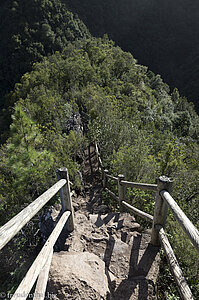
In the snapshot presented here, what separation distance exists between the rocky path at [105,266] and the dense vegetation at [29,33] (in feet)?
152

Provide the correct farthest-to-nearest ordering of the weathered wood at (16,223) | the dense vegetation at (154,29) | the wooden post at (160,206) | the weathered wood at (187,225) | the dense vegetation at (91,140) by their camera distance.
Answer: the dense vegetation at (154,29), the dense vegetation at (91,140), the wooden post at (160,206), the weathered wood at (187,225), the weathered wood at (16,223)

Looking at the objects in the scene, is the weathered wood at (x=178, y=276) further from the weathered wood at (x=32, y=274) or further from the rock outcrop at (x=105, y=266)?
the weathered wood at (x=32, y=274)

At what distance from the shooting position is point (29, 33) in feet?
145

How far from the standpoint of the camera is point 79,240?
9.11 ft

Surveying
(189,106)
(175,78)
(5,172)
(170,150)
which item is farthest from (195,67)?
(5,172)

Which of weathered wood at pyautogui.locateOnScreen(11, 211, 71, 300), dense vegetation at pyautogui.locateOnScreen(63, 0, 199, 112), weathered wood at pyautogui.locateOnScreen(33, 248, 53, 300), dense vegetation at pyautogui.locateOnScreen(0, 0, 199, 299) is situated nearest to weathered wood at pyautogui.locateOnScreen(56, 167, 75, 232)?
weathered wood at pyautogui.locateOnScreen(11, 211, 71, 300)

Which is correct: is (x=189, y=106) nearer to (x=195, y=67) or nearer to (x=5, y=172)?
(x=195, y=67)

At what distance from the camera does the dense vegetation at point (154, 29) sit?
61938 mm

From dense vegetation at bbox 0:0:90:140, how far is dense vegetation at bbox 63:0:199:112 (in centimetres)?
1757

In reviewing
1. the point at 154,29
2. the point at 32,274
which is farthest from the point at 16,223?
the point at 154,29

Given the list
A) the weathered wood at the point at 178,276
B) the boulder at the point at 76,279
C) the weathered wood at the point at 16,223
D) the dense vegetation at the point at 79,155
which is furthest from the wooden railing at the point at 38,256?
the dense vegetation at the point at 79,155

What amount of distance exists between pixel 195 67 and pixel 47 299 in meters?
69.3

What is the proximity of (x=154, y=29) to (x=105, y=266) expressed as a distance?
8899 centimetres

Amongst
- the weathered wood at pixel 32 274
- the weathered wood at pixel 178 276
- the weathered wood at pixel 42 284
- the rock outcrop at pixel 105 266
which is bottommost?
the rock outcrop at pixel 105 266
